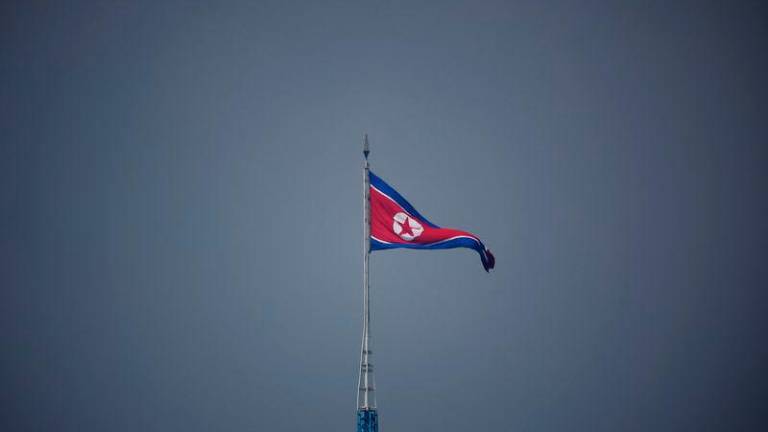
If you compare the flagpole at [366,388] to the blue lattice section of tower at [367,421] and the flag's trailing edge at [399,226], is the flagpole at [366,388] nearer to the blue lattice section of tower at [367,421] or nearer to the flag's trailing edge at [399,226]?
the blue lattice section of tower at [367,421]

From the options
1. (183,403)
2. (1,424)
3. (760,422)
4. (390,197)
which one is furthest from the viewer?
(183,403)

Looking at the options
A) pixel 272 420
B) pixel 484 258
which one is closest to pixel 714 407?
pixel 272 420

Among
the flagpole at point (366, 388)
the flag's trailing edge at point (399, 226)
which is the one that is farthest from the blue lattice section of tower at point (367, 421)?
the flag's trailing edge at point (399, 226)

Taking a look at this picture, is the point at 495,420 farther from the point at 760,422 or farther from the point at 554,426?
the point at 760,422

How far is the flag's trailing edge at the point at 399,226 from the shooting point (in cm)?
2831

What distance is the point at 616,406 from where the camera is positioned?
196375 mm

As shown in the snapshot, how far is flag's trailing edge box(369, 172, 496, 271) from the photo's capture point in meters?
28.3

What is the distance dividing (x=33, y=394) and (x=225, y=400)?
4077 centimetres

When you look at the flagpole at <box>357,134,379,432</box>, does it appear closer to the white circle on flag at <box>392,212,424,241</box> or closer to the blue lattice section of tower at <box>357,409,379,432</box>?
the blue lattice section of tower at <box>357,409,379,432</box>

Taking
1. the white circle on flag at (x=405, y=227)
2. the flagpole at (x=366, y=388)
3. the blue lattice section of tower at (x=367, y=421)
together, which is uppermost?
the white circle on flag at (x=405, y=227)

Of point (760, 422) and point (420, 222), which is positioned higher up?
point (420, 222)

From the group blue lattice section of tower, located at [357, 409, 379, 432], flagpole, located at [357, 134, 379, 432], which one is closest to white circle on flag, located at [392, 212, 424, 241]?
flagpole, located at [357, 134, 379, 432]

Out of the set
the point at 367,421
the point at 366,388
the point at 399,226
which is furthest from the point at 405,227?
the point at 367,421

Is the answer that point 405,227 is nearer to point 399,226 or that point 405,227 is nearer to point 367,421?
point 399,226
